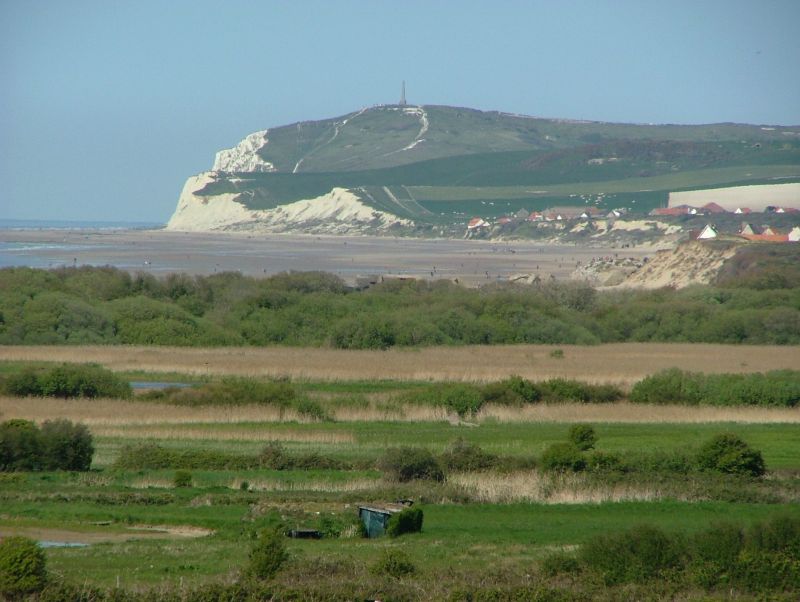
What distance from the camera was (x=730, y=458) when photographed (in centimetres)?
2073

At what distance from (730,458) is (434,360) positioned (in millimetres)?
21664

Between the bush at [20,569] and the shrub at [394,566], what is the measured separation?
3381 millimetres

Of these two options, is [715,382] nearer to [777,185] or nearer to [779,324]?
[779,324]

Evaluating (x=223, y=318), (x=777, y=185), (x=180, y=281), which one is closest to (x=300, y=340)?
(x=223, y=318)

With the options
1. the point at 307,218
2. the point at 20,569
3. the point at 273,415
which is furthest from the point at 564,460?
the point at 307,218

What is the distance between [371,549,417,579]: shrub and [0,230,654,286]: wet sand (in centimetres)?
6306

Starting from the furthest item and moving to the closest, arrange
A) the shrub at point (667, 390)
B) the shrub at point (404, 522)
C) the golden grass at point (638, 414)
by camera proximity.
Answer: the shrub at point (667, 390) → the golden grass at point (638, 414) → the shrub at point (404, 522)

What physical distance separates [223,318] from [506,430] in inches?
1046

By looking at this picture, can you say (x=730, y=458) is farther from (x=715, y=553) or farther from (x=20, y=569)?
(x=20, y=569)

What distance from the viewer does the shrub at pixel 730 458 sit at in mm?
20750

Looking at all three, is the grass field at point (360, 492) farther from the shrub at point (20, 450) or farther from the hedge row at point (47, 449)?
the shrub at point (20, 450)

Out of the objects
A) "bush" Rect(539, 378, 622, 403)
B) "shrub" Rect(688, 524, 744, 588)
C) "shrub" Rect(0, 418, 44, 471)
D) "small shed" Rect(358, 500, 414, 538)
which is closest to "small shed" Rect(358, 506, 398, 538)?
"small shed" Rect(358, 500, 414, 538)

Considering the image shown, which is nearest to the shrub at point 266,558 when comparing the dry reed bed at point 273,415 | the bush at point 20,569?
the bush at point 20,569

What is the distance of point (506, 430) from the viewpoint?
27453mm
